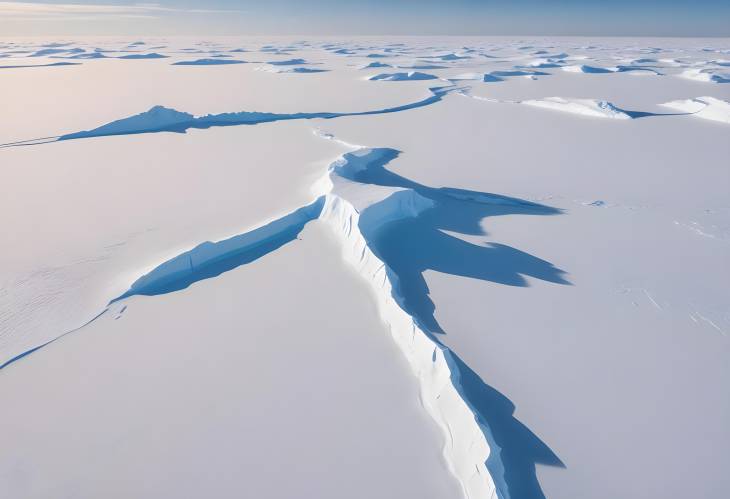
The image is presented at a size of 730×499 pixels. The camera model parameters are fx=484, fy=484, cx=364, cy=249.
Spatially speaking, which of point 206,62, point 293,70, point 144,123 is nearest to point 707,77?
point 293,70

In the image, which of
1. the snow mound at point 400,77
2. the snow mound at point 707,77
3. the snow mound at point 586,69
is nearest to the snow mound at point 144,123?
the snow mound at point 400,77

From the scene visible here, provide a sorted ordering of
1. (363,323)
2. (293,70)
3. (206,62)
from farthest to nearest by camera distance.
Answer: (206,62)
(293,70)
(363,323)

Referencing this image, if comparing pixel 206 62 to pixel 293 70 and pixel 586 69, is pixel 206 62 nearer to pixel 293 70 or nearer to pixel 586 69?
pixel 293 70

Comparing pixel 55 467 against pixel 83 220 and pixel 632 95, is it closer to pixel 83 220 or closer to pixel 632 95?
pixel 83 220

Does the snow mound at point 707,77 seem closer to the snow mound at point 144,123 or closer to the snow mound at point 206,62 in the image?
the snow mound at point 144,123

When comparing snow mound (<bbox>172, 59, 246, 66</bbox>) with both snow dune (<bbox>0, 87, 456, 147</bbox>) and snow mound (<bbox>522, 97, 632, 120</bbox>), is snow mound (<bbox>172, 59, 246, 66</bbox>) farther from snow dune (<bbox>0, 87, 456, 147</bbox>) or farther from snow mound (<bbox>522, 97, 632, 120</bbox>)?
snow mound (<bbox>522, 97, 632, 120</bbox>)

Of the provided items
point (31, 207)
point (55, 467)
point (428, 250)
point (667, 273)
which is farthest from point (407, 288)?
point (31, 207)
